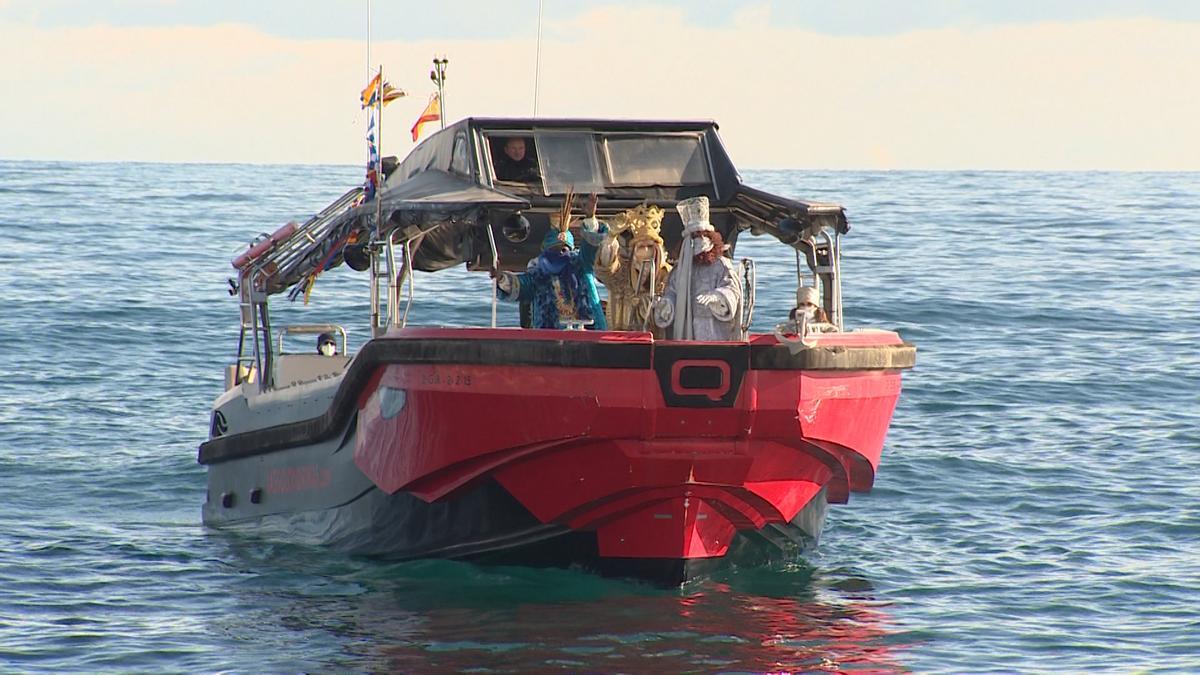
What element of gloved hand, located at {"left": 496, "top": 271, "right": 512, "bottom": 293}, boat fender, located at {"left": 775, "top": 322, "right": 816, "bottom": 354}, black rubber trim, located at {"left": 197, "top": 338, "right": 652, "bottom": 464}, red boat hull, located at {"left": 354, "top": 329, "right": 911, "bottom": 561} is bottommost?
red boat hull, located at {"left": 354, "top": 329, "right": 911, "bottom": 561}

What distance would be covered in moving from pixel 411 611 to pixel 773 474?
269 centimetres

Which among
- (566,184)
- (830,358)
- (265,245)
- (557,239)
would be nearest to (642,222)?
(557,239)

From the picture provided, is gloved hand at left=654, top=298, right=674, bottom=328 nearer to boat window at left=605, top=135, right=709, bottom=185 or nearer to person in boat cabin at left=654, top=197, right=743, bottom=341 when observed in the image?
person in boat cabin at left=654, top=197, right=743, bottom=341

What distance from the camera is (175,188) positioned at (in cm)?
5250

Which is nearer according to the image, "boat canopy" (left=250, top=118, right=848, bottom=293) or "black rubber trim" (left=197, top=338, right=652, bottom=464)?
"black rubber trim" (left=197, top=338, right=652, bottom=464)

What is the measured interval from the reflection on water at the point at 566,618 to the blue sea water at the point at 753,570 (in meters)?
0.03

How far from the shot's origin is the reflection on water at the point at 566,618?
10.5 m

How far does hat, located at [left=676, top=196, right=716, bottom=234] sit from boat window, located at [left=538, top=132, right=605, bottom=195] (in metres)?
1.48

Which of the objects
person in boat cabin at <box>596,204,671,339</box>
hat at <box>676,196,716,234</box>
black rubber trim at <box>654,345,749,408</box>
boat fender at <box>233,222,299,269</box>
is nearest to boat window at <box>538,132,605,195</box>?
person in boat cabin at <box>596,204,671,339</box>

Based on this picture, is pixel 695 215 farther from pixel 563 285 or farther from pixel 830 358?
pixel 830 358

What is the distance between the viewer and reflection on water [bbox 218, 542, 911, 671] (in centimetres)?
1046

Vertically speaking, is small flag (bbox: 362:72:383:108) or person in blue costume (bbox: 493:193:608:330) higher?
small flag (bbox: 362:72:383:108)

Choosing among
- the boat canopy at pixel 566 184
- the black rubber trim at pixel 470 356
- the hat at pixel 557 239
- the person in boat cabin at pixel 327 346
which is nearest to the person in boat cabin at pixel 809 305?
the boat canopy at pixel 566 184

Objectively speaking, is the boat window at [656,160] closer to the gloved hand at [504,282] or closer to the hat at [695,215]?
the hat at [695,215]
